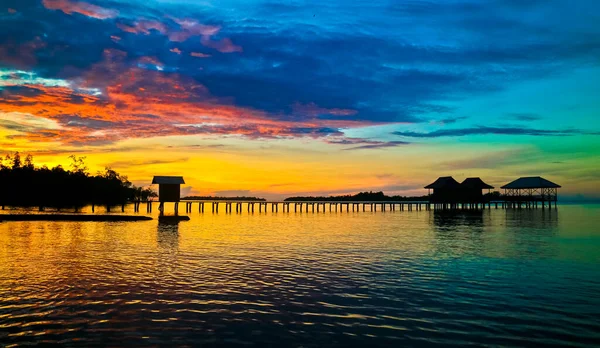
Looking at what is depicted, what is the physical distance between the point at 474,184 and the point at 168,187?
2363 inches

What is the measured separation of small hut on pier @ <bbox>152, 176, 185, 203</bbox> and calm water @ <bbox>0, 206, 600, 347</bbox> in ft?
116

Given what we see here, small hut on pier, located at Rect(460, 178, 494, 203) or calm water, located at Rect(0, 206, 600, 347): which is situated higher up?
small hut on pier, located at Rect(460, 178, 494, 203)

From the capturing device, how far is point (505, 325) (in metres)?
10.5

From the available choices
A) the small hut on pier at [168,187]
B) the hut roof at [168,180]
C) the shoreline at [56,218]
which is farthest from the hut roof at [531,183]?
the shoreline at [56,218]

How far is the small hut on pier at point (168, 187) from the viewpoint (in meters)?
60.1

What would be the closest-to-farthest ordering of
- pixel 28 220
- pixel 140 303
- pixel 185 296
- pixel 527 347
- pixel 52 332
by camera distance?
pixel 527 347, pixel 52 332, pixel 140 303, pixel 185 296, pixel 28 220

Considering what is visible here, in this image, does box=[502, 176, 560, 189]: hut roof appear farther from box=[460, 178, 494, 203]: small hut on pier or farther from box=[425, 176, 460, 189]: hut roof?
box=[425, 176, 460, 189]: hut roof

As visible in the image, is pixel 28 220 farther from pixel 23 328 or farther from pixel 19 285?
pixel 23 328

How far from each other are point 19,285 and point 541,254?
24.9 metres

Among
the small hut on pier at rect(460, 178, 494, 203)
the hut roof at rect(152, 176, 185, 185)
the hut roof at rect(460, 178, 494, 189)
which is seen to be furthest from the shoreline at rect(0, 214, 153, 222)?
the hut roof at rect(460, 178, 494, 189)

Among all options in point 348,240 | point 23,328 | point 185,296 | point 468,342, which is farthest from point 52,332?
point 348,240

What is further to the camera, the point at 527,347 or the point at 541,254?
the point at 541,254

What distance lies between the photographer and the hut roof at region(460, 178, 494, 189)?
84438mm

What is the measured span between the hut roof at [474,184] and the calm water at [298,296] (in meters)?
62.8
